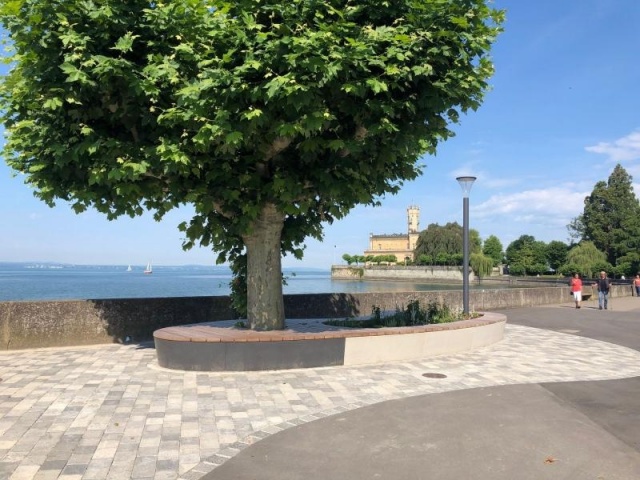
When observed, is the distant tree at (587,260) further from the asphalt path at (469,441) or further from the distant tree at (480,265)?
the asphalt path at (469,441)

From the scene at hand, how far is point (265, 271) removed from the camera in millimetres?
10477

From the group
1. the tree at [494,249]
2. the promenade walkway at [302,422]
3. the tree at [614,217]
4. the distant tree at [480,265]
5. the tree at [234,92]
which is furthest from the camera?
the tree at [494,249]

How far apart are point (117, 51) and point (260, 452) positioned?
6.79 meters

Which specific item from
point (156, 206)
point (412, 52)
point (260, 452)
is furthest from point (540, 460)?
point (156, 206)

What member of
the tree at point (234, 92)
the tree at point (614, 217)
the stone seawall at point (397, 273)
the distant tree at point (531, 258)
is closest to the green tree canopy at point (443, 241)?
the stone seawall at point (397, 273)

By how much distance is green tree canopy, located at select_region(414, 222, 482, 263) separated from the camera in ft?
388

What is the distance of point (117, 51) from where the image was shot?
8.66 meters

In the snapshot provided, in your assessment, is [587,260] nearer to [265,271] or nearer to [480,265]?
[480,265]

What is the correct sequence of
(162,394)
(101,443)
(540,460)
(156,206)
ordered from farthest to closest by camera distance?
1. (156,206)
2. (162,394)
3. (101,443)
4. (540,460)

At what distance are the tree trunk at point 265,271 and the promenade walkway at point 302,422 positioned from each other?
1.73 meters

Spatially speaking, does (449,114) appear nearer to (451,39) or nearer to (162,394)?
(451,39)

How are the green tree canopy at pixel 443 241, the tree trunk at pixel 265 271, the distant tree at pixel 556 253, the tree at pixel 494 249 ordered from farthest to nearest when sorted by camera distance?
the tree at pixel 494 249 < the green tree canopy at pixel 443 241 < the distant tree at pixel 556 253 < the tree trunk at pixel 265 271

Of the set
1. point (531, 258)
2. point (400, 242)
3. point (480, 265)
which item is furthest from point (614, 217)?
point (400, 242)

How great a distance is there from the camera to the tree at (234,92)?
25.4 ft
